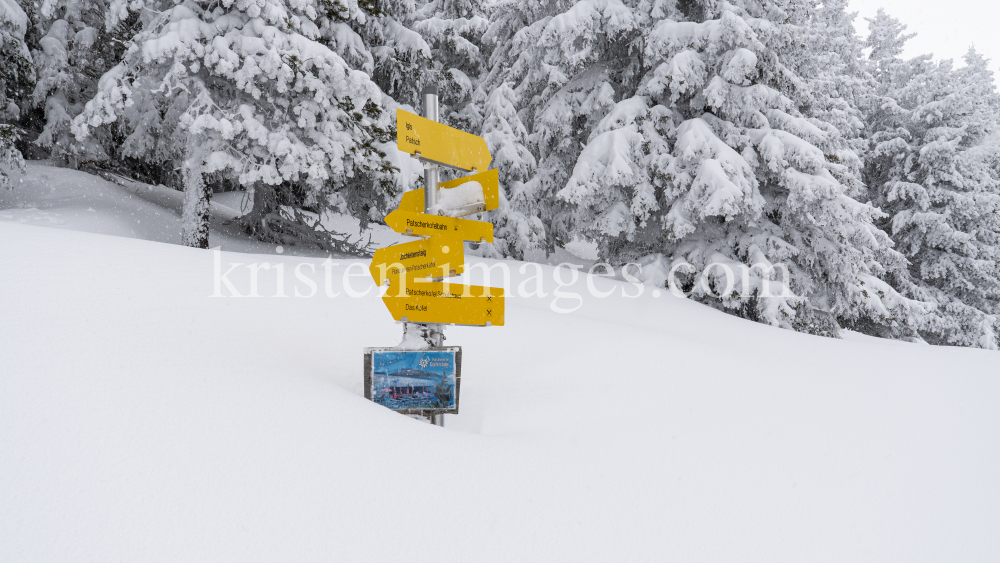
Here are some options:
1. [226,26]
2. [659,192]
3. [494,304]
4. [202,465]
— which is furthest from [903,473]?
[226,26]

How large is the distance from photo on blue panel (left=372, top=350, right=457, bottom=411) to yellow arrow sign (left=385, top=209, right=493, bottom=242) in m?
0.76

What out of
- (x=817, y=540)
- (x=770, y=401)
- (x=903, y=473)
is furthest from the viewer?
(x=770, y=401)

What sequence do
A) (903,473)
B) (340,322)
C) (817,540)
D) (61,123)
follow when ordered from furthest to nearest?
(61,123)
(340,322)
(903,473)
(817,540)

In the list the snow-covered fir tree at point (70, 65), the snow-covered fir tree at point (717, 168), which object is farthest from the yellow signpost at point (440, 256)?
the snow-covered fir tree at point (70, 65)

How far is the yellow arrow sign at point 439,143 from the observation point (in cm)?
340

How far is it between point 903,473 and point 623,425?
5.46 ft

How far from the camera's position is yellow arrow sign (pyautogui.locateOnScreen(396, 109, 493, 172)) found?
134 inches

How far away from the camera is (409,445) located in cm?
283

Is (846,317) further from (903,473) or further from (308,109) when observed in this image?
(308,109)

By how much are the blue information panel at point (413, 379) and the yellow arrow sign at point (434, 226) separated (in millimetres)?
752

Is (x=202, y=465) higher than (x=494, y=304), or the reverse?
(x=494, y=304)

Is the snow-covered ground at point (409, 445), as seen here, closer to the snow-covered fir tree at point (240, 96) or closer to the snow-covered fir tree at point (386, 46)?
the snow-covered fir tree at point (240, 96)

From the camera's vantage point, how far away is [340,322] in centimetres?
508

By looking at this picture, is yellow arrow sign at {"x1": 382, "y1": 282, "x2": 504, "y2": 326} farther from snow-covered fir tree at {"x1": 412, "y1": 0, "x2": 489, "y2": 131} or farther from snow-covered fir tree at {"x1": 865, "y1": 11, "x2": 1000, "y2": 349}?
snow-covered fir tree at {"x1": 865, "y1": 11, "x2": 1000, "y2": 349}
